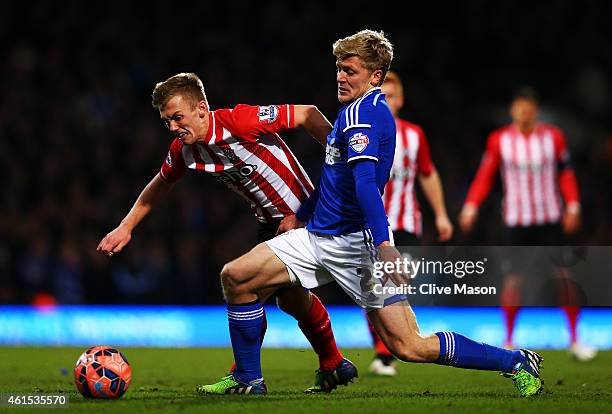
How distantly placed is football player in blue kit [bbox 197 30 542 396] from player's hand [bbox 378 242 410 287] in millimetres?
129

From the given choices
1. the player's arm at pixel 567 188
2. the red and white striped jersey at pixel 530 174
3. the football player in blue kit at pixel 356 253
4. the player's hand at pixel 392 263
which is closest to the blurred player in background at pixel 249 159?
the football player in blue kit at pixel 356 253

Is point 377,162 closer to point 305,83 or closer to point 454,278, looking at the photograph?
point 454,278

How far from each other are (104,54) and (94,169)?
236cm

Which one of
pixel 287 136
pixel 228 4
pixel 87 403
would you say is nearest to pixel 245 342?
pixel 87 403

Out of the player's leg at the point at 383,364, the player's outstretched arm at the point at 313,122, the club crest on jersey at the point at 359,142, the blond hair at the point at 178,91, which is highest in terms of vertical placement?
the blond hair at the point at 178,91

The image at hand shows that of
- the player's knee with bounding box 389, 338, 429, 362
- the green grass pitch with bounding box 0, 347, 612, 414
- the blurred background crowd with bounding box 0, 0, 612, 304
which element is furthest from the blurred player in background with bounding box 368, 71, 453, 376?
the blurred background crowd with bounding box 0, 0, 612, 304

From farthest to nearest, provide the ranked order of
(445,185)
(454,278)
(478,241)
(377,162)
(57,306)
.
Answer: (445,185) < (478,241) < (57,306) < (454,278) < (377,162)

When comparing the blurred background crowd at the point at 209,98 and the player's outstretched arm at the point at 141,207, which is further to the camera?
the blurred background crowd at the point at 209,98

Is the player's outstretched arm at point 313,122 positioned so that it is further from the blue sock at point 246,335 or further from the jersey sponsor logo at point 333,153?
the blue sock at point 246,335

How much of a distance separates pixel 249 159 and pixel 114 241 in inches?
33.0

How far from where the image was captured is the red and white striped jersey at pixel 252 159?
18.4 feet

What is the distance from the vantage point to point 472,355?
16.9 ft

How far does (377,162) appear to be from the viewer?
4.98 m

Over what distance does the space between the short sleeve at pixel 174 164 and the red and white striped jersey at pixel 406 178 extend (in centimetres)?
220
